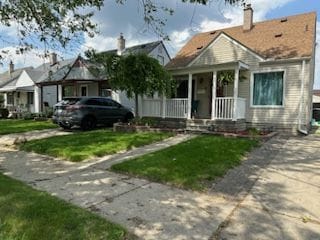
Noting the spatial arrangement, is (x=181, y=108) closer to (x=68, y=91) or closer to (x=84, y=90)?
(x=84, y=90)

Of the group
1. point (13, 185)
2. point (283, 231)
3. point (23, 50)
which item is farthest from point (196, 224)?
point (23, 50)

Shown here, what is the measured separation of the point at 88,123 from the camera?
1555 centimetres

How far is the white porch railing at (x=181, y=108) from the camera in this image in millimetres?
13406

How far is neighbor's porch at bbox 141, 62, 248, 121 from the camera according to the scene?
13.4 m

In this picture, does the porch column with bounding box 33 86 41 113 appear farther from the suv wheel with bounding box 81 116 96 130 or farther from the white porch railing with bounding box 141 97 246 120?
the white porch railing with bounding box 141 97 246 120

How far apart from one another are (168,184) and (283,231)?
255 cm

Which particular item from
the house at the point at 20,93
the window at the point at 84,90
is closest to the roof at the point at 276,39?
the window at the point at 84,90

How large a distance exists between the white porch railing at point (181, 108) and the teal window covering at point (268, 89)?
0.84 m

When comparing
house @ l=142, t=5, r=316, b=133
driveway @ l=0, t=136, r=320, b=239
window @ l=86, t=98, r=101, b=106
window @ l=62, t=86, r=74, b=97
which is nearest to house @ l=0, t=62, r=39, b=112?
window @ l=62, t=86, r=74, b=97

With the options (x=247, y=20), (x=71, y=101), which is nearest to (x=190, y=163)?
(x=71, y=101)

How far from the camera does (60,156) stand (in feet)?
29.7

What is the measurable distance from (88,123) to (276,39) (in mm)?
10519

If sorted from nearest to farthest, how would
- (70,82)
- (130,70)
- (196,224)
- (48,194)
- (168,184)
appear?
1. (196,224)
2. (48,194)
3. (168,184)
4. (130,70)
5. (70,82)

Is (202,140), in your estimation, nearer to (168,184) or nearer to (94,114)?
(168,184)
